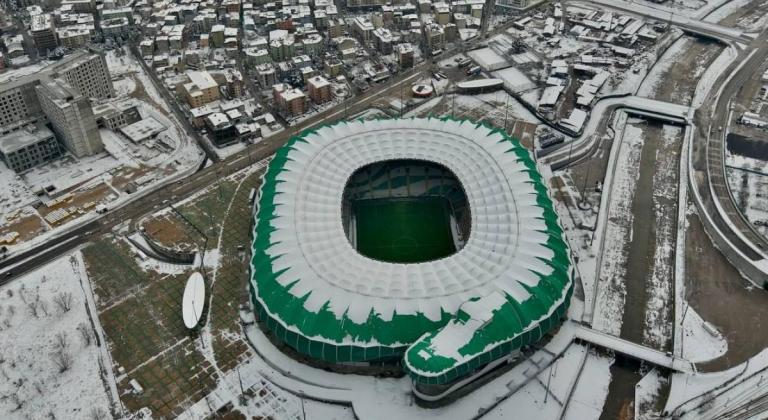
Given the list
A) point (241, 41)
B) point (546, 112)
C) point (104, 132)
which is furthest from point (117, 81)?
point (546, 112)

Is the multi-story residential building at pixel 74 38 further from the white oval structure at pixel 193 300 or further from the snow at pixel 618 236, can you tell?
the snow at pixel 618 236

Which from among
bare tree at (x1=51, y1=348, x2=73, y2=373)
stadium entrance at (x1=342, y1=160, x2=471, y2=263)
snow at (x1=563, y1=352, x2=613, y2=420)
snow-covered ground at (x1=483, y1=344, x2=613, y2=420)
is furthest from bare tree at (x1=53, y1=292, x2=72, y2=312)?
snow at (x1=563, y1=352, x2=613, y2=420)

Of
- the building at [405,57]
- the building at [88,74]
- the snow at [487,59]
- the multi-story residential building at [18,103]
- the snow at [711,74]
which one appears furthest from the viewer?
the building at [405,57]

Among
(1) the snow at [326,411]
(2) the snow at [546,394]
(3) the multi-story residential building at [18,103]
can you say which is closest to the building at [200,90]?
(3) the multi-story residential building at [18,103]

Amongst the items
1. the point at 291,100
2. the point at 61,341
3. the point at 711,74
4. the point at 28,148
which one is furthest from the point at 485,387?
the point at 711,74

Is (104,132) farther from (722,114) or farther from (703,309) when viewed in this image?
(722,114)

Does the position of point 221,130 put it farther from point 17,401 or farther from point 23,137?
point 17,401
